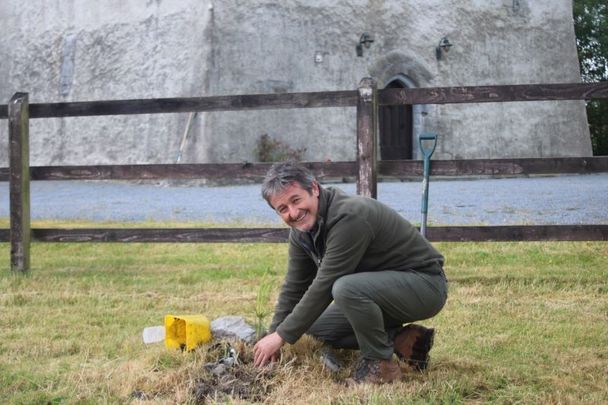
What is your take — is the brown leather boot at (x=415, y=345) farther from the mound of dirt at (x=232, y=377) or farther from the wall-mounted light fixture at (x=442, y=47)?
the wall-mounted light fixture at (x=442, y=47)

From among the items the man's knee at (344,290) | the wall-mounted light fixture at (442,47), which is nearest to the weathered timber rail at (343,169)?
the man's knee at (344,290)

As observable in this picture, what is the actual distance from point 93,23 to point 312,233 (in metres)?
17.5

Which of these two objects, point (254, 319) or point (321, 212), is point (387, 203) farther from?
point (321, 212)

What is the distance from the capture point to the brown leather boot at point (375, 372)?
135 inches

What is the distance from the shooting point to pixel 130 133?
1845 cm

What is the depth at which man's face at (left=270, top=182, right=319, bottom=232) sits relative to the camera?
3301 millimetres

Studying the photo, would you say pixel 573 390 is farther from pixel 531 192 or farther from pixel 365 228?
pixel 531 192

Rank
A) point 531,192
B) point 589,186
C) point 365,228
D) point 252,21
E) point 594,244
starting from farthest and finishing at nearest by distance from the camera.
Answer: point 252,21
point 589,186
point 531,192
point 594,244
point 365,228

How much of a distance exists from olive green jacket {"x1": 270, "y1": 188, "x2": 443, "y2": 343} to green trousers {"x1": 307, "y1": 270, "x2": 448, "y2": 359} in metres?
0.06

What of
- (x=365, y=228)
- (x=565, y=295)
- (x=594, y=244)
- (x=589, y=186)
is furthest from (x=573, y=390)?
(x=589, y=186)

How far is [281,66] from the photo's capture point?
1772cm

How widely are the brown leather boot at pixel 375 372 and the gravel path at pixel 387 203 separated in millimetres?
5585

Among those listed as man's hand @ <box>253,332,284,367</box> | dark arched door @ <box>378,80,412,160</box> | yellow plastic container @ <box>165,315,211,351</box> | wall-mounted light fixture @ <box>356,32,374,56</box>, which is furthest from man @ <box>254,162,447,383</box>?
dark arched door @ <box>378,80,412,160</box>

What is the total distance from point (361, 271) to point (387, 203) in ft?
26.8
